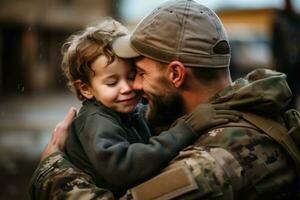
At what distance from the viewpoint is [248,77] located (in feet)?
9.79

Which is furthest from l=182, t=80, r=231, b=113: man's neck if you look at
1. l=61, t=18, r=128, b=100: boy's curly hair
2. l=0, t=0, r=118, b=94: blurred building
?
l=0, t=0, r=118, b=94: blurred building

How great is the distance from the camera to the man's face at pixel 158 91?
2.92 metres

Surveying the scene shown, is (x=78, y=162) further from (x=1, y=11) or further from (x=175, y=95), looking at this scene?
(x=1, y=11)

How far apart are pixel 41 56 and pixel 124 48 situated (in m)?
33.2

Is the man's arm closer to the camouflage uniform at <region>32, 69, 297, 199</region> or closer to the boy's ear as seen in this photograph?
the camouflage uniform at <region>32, 69, 297, 199</region>

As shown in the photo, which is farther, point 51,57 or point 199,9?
point 51,57

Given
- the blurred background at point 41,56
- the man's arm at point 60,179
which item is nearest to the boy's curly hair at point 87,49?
the man's arm at point 60,179

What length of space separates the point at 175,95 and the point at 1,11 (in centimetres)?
3513

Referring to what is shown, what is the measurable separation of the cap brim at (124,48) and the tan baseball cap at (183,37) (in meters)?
0.01

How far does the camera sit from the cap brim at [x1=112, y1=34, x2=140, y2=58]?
298cm

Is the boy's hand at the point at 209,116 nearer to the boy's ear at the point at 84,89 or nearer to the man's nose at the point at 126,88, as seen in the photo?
the man's nose at the point at 126,88

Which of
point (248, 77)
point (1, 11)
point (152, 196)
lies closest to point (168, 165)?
point (152, 196)

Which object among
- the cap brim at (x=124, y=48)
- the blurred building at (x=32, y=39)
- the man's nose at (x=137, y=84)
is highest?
the cap brim at (x=124, y=48)

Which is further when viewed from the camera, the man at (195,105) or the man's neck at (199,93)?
the man's neck at (199,93)
